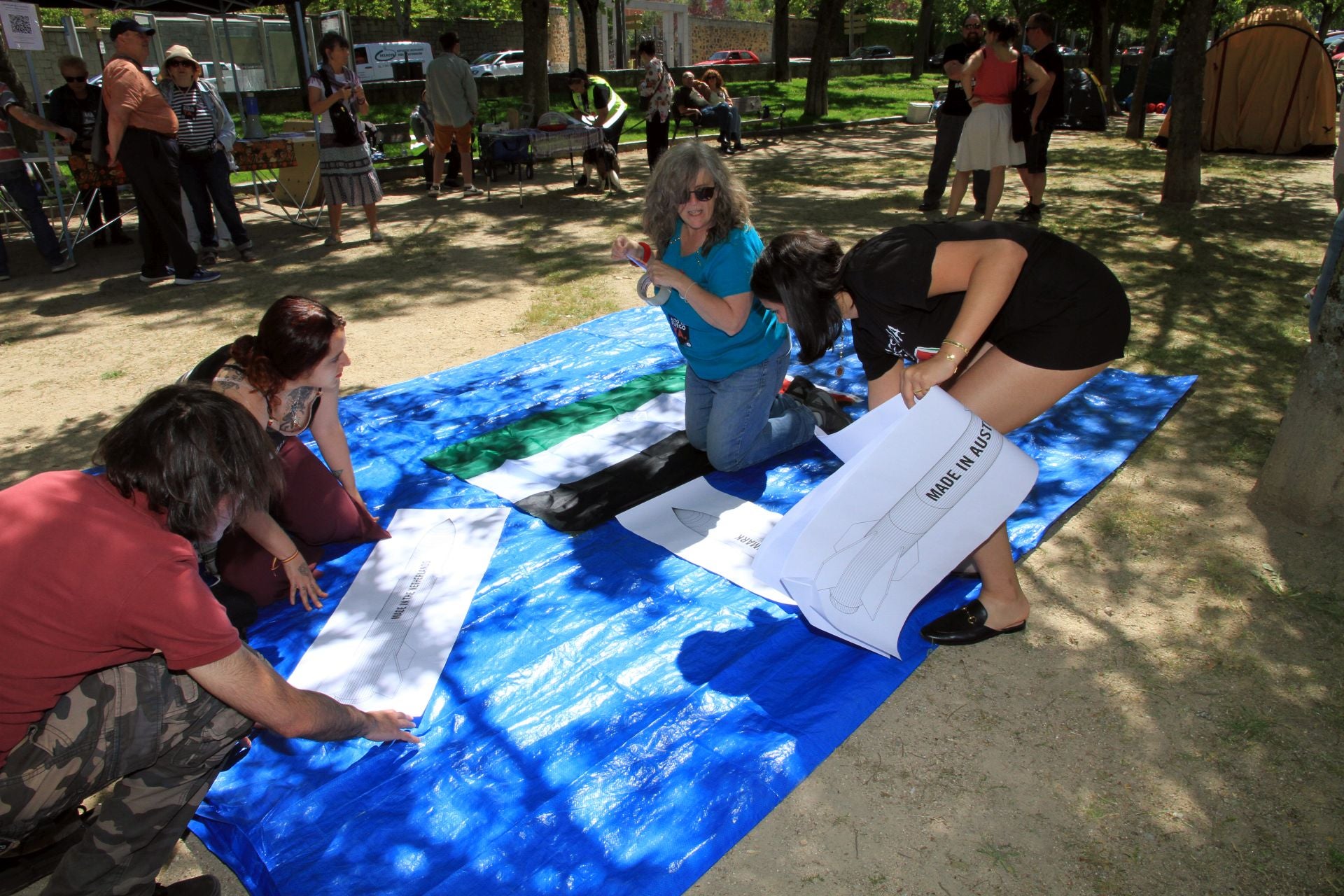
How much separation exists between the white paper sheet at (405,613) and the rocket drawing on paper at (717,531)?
2.33 ft

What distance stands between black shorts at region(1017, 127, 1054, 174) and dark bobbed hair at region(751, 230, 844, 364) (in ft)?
19.1

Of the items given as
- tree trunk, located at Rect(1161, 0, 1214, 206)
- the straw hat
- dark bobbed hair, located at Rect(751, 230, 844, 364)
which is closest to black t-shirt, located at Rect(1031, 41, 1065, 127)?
tree trunk, located at Rect(1161, 0, 1214, 206)

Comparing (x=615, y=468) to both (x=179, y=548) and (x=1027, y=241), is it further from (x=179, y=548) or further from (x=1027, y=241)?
(x=179, y=548)

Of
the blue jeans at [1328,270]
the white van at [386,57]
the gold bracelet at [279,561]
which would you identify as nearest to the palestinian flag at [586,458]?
the gold bracelet at [279,561]

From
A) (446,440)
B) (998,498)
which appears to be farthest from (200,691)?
(446,440)

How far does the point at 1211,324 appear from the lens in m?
5.20

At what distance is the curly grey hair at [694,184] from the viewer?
3305mm

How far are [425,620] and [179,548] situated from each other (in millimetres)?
1238

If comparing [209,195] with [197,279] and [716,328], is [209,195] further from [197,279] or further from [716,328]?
[716,328]

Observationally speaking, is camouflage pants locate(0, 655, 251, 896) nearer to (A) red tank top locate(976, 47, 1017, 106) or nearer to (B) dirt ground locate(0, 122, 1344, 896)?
(B) dirt ground locate(0, 122, 1344, 896)

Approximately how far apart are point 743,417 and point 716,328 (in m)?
0.38

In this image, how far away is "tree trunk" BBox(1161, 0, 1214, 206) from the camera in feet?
26.0

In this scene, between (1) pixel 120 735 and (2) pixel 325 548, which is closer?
(1) pixel 120 735

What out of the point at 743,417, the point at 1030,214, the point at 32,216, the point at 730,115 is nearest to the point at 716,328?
the point at 743,417
